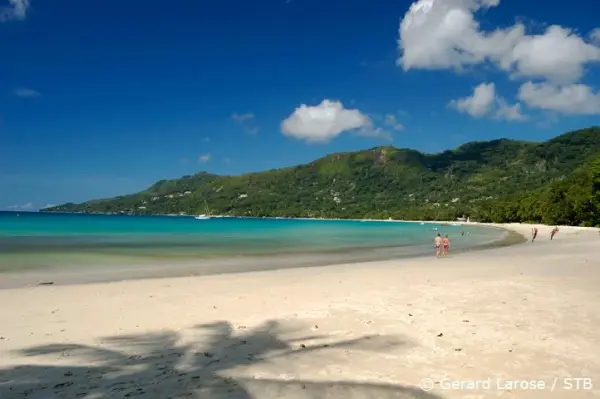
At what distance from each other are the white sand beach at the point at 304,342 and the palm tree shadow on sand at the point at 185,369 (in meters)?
0.03

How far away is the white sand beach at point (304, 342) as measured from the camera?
6.67m

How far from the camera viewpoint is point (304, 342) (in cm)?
912

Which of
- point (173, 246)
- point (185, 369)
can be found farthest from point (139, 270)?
point (173, 246)

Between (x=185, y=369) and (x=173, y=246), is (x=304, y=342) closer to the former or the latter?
(x=185, y=369)

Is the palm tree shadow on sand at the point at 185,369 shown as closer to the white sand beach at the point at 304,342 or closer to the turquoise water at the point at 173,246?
the white sand beach at the point at 304,342

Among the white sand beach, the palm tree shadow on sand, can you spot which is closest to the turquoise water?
the white sand beach

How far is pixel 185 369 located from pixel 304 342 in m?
2.63

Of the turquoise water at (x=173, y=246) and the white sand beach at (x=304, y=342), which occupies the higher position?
the white sand beach at (x=304, y=342)

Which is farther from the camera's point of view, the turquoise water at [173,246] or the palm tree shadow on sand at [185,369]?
the turquoise water at [173,246]

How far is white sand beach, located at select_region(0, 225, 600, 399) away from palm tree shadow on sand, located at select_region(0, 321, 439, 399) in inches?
1.2

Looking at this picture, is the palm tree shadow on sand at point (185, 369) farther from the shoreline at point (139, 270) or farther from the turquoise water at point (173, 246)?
the turquoise water at point (173, 246)

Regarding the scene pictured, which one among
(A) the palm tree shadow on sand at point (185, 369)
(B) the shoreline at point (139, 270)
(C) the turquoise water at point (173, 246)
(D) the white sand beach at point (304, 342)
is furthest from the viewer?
(C) the turquoise water at point (173, 246)

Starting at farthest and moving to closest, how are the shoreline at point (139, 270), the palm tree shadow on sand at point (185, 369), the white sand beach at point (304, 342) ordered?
the shoreline at point (139, 270) < the white sand beach at point (304, 342) < the palm tree shadow on sand at point (185, 369)

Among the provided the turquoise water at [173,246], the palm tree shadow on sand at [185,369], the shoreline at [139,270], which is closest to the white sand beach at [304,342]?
the palm tree shadow on sand at [185,369]
